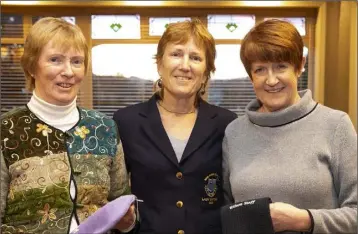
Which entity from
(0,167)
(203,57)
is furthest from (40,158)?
(203,57)

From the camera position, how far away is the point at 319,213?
4.28 feet

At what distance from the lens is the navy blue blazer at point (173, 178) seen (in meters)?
1.58

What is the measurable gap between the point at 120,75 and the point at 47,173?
3.14 m

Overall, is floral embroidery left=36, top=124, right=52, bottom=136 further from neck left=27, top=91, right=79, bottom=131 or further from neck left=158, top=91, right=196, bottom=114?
neck left=158, top=91, right=196, bottom=114

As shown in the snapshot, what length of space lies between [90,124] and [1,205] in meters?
0.35

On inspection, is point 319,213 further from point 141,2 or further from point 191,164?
point 141,2

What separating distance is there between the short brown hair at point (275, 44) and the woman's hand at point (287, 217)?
0.44 meters

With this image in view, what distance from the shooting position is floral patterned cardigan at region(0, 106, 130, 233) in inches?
51.4

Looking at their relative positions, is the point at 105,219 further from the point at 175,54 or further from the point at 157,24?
the point at 157,24

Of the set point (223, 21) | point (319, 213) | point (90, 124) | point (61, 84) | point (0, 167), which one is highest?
point (223, 21)

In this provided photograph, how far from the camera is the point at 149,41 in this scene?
4.30m

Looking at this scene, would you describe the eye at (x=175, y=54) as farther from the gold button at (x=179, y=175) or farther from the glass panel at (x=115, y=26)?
the glass panel at (x=115, y=26)

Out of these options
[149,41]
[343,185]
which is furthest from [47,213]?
[149,41]

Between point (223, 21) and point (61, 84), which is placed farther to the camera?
A: point (223, 21)
